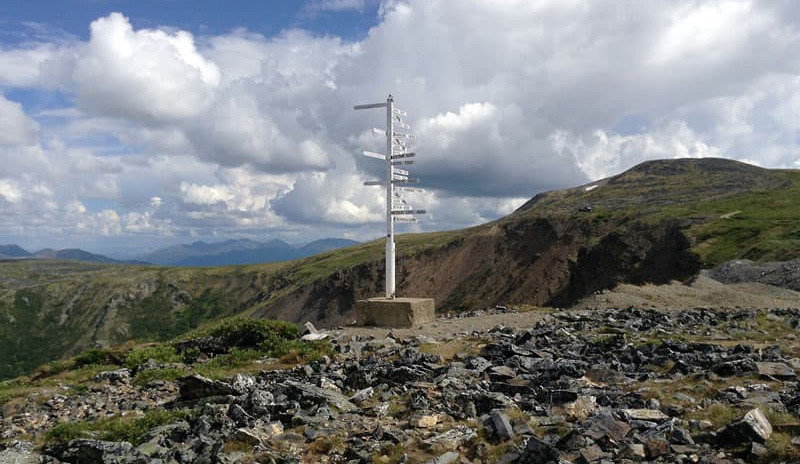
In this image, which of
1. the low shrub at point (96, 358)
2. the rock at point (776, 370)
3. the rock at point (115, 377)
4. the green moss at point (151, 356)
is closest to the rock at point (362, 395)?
the rock at point (115, 377)

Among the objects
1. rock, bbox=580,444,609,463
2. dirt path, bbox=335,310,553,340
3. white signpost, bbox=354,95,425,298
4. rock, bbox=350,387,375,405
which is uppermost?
white signpost, bbox=354,95,425,298

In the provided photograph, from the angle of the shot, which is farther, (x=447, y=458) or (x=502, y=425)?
(x=502, y=425)

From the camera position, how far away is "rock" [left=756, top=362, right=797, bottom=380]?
39.1 feet

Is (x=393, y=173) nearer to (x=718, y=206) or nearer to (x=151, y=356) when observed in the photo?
(x=151, y=356)

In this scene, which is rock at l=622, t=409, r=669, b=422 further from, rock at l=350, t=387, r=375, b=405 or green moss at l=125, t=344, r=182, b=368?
green moss at l=125, t=344, r=182, b=368

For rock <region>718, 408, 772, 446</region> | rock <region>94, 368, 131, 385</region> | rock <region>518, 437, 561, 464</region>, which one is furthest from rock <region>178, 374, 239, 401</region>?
rock <region>718, 408, 772, 446</region>

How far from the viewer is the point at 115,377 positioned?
16.5 meters

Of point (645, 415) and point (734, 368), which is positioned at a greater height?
point (734, 368)

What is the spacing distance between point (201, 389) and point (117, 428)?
240 centimetres

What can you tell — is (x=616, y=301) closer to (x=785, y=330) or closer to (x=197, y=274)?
(x=785, y=330)

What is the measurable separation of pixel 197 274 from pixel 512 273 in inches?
4527

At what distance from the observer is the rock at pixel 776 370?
11906 millimetres

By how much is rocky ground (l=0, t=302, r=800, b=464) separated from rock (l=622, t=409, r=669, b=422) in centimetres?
3

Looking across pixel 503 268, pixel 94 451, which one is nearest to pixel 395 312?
pixel 94 451
